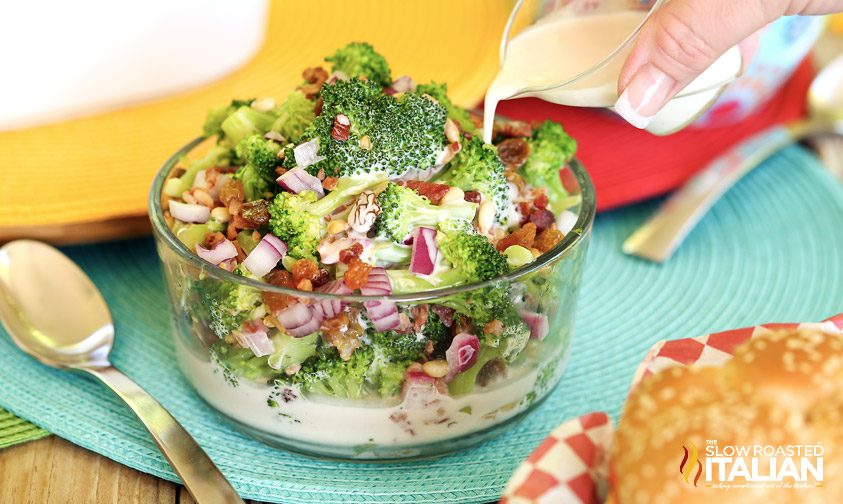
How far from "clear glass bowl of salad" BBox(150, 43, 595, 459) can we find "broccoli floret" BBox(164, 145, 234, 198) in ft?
0.13

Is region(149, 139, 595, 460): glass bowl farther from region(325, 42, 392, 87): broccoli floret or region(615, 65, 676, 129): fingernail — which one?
region(325, 42, 392, 87): broccoli floret

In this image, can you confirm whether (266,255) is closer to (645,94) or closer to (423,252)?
(423,252)

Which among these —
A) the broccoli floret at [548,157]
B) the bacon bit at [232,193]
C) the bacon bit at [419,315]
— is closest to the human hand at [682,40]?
the broccoli floret at [548,157]

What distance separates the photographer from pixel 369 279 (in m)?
1.72

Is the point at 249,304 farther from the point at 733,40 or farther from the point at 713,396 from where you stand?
the point at 733,40

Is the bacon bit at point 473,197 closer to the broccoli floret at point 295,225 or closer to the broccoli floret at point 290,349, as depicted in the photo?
the broccoli floret at point 295,225

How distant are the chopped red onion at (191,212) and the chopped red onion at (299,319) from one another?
15.4 inches

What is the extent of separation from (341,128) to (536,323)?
542 millimetres

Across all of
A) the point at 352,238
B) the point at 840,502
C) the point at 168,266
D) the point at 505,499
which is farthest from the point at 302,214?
the point at 840,502

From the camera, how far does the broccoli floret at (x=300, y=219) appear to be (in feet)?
5.79

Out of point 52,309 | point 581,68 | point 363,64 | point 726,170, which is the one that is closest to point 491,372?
point 581,68

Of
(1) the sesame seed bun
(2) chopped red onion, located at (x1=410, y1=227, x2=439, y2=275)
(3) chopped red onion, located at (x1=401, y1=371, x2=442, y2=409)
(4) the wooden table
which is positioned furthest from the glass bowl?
(1) the sesame seed bun

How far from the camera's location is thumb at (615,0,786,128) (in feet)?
5.59

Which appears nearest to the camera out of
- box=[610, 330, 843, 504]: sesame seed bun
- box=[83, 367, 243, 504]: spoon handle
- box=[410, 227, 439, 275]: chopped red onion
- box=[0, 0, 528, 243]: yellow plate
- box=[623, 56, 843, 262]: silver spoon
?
box=[610, 330, 843, 504]: sesame seed bun
